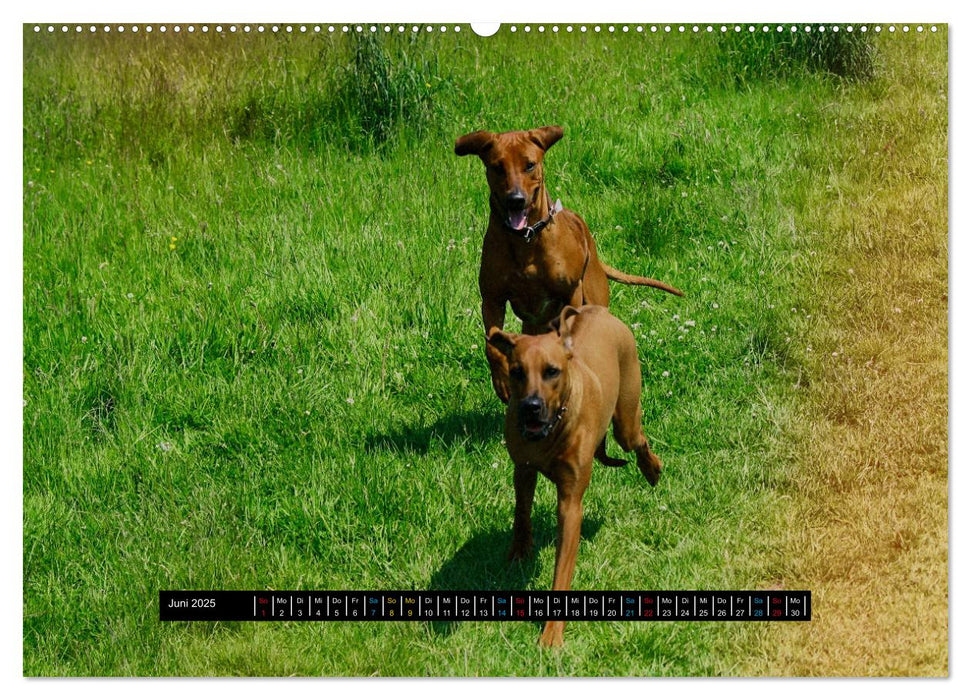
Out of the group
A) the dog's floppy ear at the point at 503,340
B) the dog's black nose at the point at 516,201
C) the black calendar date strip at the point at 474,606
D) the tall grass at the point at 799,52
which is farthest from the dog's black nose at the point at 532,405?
the tall grass at the point at 799,52

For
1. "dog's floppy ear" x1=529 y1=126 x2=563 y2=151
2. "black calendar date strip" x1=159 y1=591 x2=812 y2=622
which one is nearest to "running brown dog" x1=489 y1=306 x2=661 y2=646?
"black calendar date strip" x1=159 y1=591 x2=812 y2=622

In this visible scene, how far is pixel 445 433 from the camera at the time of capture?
26.1 ft

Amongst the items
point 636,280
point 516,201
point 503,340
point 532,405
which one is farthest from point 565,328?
point 636,280

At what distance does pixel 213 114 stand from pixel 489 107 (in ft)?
5.56

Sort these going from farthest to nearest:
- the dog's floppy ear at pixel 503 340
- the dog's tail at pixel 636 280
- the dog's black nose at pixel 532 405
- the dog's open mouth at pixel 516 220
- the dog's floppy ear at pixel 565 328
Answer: the dog's tail at pixel 636 280 → the dog's open mouth at pixel 516 220 → the dog's floppy ear at pixel 565 328 → the dog's floppy ear at pixel 503 340 → the dog's black nose at pixel 532 405

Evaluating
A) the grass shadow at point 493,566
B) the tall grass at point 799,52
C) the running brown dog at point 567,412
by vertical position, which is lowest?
the grass shadow at point 493,566

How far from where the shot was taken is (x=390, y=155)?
869 cm

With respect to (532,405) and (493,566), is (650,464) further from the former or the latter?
(532,405)

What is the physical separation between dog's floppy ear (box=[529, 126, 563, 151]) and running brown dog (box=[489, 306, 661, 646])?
0.96 meters

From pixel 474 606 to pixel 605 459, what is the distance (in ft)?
3.81

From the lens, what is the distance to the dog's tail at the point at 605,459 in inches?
298

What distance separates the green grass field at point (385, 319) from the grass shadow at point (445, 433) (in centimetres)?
2

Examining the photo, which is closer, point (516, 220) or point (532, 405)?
point (532, 405)

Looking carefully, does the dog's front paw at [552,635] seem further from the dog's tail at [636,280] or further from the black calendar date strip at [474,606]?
the dog's tail at [636,280]
